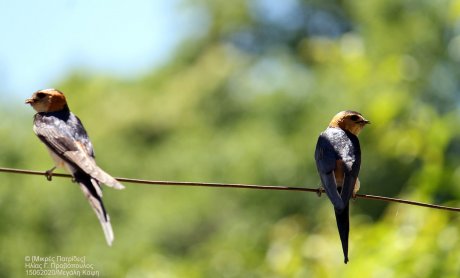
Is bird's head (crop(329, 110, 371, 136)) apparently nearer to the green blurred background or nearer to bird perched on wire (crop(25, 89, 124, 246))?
the green blurred background

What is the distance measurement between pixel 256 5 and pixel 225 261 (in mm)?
39957

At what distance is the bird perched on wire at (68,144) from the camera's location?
523cm

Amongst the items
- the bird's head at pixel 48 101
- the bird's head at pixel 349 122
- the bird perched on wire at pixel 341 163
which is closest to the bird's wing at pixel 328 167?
the bird perched on wire at pixel 341 163

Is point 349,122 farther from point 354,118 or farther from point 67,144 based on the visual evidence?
point 67,144

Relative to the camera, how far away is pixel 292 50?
49062 mm

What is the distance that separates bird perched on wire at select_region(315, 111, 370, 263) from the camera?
518cm

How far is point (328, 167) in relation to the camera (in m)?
5.57

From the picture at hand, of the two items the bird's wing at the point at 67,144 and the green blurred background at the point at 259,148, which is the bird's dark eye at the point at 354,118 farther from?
the bird's wing at the point at 67,144

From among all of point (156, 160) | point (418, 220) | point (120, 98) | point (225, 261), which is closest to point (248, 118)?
point (156, 160)

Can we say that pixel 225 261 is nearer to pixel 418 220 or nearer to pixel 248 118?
pixel 418 220

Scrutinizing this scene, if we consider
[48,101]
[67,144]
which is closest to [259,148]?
[48,101]

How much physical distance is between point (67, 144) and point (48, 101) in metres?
0.83

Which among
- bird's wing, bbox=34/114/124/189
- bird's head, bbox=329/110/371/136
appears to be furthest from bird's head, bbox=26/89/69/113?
bird's head, bbox=329/110/371/136

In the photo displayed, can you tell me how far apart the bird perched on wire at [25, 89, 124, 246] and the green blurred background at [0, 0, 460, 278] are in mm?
1959
